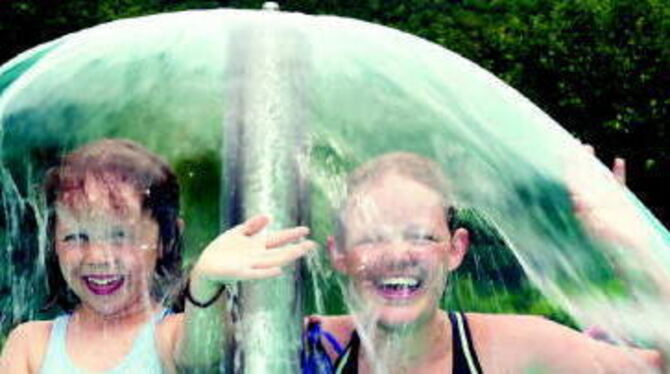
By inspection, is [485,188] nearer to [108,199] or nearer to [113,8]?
[108,199]

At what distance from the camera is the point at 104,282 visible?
316 cm

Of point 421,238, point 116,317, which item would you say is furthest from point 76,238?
point 421,238

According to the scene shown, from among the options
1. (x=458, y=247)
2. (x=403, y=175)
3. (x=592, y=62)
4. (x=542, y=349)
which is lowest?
(x=542, y=349)

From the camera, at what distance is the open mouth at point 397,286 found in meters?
2.96

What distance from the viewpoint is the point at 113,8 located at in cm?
1800

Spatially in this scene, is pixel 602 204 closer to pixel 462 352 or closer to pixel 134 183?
pixel 462 352

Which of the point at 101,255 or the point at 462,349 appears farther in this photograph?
the point at 462,349

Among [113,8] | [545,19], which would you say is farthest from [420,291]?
[113,8]

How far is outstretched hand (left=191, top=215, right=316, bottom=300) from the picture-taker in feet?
9.07

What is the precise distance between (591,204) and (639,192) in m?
8.57

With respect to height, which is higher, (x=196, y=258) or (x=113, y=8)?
(x=113, y=8)

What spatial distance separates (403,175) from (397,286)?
253 mm

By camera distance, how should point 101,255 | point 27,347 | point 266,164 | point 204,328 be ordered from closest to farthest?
1. point 266,164
2. point 204,328
3. point 101,255
4. point 27,347

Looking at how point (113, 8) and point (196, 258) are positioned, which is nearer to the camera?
point (196, 258)
